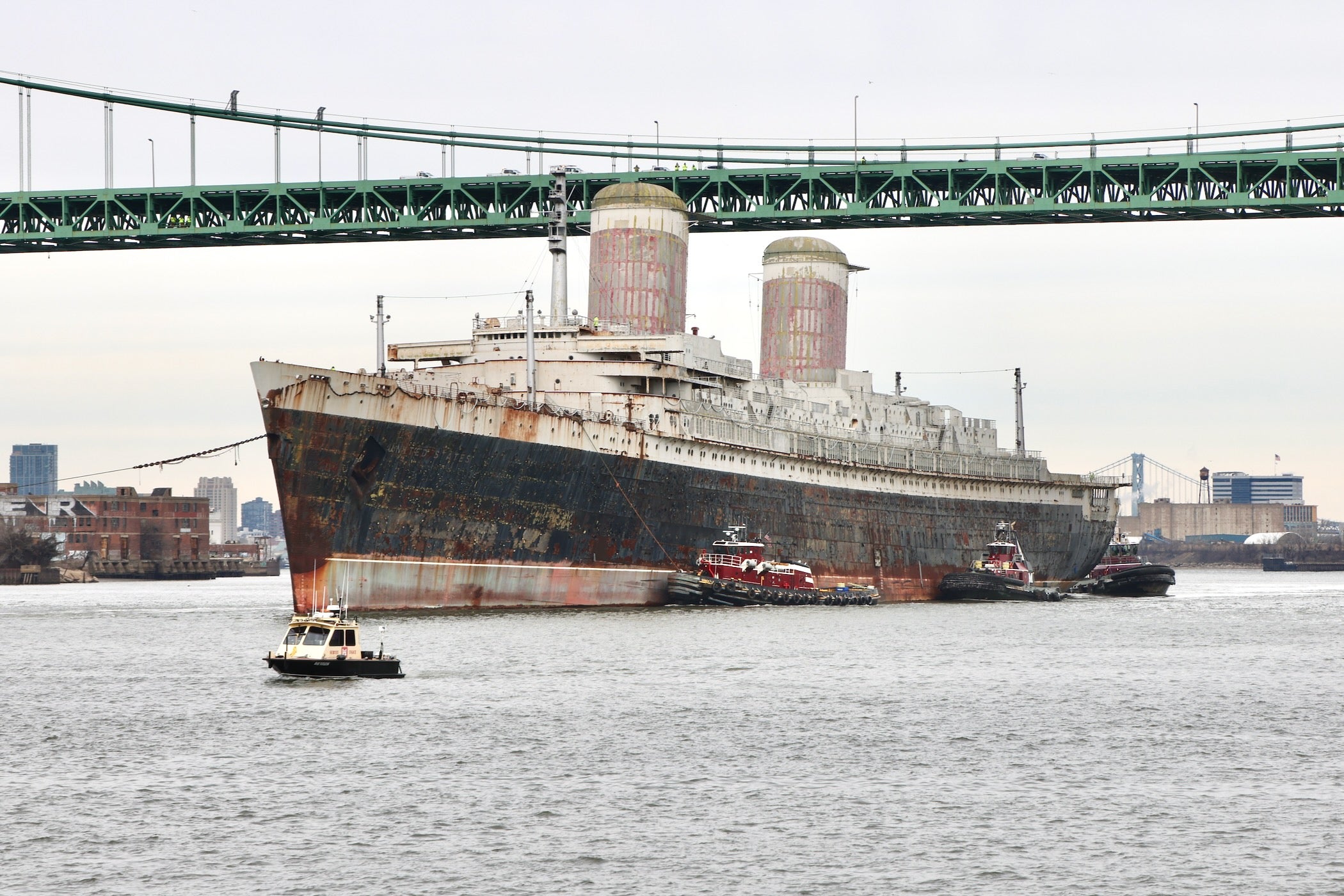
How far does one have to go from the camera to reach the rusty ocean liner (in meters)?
56.0

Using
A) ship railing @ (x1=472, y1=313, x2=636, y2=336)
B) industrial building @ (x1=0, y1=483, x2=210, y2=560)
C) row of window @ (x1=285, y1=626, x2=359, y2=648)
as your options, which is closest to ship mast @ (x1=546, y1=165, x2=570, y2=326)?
ship railing @ (x1=472, y1=313, x2=636, y2=336)

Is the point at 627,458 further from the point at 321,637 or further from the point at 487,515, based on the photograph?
the point at 321,637

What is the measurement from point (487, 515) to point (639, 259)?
22.9 m

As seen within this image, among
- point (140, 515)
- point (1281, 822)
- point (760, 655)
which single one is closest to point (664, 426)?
point (760, 655)

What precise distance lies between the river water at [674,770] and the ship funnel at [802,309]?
4024 centimetres

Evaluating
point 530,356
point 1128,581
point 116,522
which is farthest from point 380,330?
point 116,522

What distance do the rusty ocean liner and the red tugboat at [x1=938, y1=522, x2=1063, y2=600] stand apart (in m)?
2.05

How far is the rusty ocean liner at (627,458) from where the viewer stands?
56.0 m

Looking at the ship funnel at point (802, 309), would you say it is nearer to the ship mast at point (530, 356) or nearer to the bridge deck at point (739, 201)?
the bridge deck at point (739, 201)

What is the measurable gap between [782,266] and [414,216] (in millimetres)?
19332

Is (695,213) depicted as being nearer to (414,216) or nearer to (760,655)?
(414,216)

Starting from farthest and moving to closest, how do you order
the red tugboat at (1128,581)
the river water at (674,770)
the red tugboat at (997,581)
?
the red tugboat at (1128,581) < the red tugboat at (997,581) < the river water at (674,770)

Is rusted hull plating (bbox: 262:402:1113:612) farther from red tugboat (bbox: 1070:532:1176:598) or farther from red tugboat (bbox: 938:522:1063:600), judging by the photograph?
red tugboat (bbox: 1070:532:1176:598)

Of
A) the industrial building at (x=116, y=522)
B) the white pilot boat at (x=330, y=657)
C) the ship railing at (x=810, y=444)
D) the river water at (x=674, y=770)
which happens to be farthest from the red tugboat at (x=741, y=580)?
the industrial building at (x=116, y=522)
